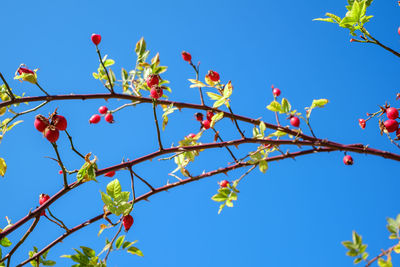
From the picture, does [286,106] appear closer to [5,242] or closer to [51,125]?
[51,125]

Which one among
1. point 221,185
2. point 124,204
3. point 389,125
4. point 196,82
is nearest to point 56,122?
point 124,204

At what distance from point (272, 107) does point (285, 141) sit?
205 millimetres

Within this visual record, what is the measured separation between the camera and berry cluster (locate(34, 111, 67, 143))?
4.17ft

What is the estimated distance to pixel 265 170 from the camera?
1.64 m

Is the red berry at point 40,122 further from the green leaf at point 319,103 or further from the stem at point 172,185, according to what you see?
the green leaf at point 319,103

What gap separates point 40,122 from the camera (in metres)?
1.30

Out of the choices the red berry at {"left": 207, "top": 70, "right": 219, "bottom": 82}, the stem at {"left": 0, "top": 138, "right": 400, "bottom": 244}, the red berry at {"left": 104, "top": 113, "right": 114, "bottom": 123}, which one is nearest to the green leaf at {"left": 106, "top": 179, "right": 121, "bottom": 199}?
the stem at {"left": 0, "top": 138, "right": 400, "bottom": 244}

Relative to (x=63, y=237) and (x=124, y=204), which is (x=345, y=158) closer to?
(x=124, y=204)

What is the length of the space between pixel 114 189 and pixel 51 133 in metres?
0.38

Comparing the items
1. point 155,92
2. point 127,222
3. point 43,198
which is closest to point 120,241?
point 127,222

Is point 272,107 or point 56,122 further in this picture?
point 272,107

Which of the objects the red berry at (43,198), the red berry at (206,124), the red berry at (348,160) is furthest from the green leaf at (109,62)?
the red berry at (348,160)

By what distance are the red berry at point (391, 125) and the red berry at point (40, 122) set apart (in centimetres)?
179

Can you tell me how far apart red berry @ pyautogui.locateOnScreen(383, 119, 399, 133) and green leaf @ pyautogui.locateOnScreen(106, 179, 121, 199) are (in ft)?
5.03
